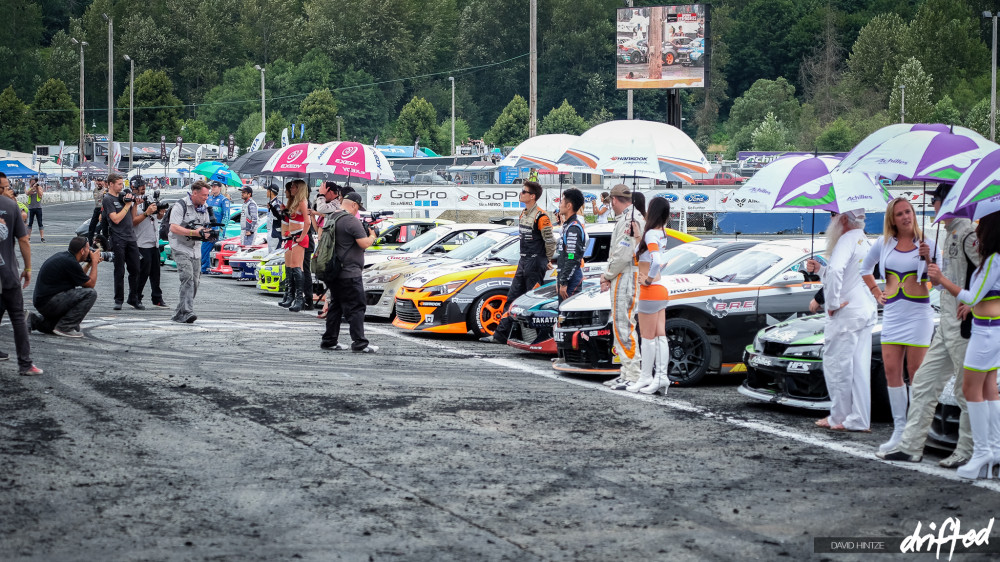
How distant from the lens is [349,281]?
12.2 meters

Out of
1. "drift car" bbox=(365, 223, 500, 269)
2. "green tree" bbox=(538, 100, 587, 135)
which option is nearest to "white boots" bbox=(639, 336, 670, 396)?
"drift car" bbox=(365, 223, 500, 269)

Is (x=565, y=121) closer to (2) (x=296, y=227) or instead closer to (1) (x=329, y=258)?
(2) (x=296, y=227)

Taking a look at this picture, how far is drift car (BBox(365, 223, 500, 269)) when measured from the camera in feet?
56.3

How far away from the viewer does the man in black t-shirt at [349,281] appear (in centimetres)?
1219

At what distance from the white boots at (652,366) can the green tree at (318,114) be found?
3761 inches

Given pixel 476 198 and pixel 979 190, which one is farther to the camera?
pixel 476 198

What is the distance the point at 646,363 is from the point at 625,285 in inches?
30.8

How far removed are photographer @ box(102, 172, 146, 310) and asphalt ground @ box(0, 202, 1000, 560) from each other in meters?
5.06

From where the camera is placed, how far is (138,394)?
9.25 metres

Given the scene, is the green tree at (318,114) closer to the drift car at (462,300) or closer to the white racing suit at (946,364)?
the drift car at (462,300)

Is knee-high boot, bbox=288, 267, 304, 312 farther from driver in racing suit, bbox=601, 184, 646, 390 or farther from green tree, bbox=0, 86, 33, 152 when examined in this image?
green tree, bbox=0, 86, 33, 152

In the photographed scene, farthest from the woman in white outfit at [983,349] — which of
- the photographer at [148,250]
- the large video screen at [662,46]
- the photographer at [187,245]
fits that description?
the large video screen at [662,46]

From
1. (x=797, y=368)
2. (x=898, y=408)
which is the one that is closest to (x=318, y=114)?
(x=797, y=368)

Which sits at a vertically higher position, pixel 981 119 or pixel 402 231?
pixel 981 119
